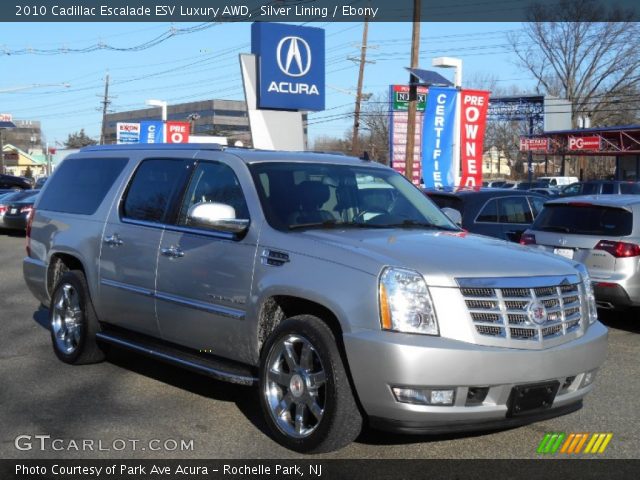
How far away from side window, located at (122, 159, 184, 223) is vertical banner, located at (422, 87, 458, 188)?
13.6 m

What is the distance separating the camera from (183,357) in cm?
559

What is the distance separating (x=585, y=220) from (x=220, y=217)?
5.25 meters

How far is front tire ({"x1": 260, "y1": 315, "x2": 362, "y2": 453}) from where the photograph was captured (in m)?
4.49

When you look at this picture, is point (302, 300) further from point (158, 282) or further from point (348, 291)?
point (158, 282)

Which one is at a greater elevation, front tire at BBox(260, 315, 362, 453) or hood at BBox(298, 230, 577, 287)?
hood at BBox(298, 230, 577, 287)

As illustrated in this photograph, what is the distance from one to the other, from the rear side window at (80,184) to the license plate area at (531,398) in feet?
13.0

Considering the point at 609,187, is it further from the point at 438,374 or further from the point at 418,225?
the point at 438,374

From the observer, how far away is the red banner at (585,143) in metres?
49.2

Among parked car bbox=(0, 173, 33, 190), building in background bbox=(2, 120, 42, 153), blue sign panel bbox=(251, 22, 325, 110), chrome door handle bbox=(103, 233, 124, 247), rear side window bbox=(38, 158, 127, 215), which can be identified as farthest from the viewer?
building in background bbox=(2, 120, 42, 153)

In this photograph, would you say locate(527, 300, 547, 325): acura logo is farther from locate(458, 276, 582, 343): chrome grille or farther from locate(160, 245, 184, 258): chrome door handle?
locate(160, 245, 184, 258): chrome door handle

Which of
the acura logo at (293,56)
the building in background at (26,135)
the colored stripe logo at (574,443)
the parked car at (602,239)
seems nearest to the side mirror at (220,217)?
the colored stripe logo at (574,443)

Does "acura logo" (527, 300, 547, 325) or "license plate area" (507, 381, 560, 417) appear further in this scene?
"acura logo" (527, 300, 547, 325)

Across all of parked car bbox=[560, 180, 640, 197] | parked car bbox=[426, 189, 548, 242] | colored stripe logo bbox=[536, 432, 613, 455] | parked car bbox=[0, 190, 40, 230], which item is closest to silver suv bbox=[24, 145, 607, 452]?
colored stripe logo bbox=[536, 432, 613, 455]

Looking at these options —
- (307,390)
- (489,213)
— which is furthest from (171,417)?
(489,213)
